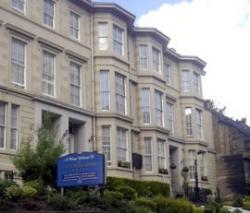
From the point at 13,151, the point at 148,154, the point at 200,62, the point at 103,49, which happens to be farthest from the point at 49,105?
the point at 200,62

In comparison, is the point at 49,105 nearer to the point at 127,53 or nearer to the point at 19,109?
the point at 19,109

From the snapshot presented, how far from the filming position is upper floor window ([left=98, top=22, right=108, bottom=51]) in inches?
1515

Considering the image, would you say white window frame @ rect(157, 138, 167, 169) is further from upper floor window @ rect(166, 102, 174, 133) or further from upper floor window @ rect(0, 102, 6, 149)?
upper floor window @ rect(0, 102, 6, 149)

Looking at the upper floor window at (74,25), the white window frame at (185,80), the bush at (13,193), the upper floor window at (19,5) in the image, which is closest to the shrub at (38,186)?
the bush at (13,193)

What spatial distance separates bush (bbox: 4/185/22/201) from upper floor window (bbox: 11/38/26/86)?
937cm

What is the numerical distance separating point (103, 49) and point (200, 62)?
1522 cm

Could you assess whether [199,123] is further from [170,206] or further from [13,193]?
[13,193]

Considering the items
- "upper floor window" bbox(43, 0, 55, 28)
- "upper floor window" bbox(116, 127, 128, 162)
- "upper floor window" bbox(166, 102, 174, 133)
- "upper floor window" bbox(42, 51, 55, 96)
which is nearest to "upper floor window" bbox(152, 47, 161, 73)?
"upper floor window" bbox(166, 102, 174, 133)

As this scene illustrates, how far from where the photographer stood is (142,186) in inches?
1479

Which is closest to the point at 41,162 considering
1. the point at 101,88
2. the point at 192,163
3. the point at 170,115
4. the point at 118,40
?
the point at 101,88

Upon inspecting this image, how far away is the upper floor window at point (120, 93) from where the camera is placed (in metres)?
38.1

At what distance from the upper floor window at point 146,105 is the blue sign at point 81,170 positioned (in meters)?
17.6

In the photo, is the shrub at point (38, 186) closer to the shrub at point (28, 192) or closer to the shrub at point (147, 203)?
the shrub at point (28, 192)

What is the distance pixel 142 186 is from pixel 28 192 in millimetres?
15062
